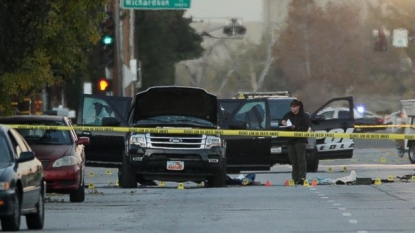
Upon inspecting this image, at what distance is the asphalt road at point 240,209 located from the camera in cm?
2084

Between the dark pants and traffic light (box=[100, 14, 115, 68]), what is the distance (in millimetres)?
12480

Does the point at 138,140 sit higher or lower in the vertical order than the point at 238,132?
lower

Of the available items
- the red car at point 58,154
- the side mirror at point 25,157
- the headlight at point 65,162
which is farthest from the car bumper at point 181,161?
the side mirror at point 25,157

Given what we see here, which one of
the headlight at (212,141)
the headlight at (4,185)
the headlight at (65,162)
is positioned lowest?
the headlight at (4,185)

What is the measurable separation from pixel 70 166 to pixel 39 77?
6658 millimetres

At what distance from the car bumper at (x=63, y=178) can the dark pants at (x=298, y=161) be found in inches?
274

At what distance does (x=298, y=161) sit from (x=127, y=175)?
3.61m

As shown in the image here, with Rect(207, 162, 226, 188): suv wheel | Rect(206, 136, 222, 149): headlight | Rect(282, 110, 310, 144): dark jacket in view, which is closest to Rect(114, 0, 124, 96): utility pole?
Rect(282, 110, 310, 144): dark jacket

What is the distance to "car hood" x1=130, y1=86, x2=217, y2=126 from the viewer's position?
31.8 m

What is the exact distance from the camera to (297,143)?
108 ft

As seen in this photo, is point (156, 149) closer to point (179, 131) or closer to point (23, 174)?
point (179, 131)

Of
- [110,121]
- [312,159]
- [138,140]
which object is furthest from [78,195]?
[312,159]

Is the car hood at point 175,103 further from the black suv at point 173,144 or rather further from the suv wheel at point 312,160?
the suv wheel at point 312,160

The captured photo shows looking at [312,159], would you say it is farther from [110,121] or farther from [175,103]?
[110,121]
